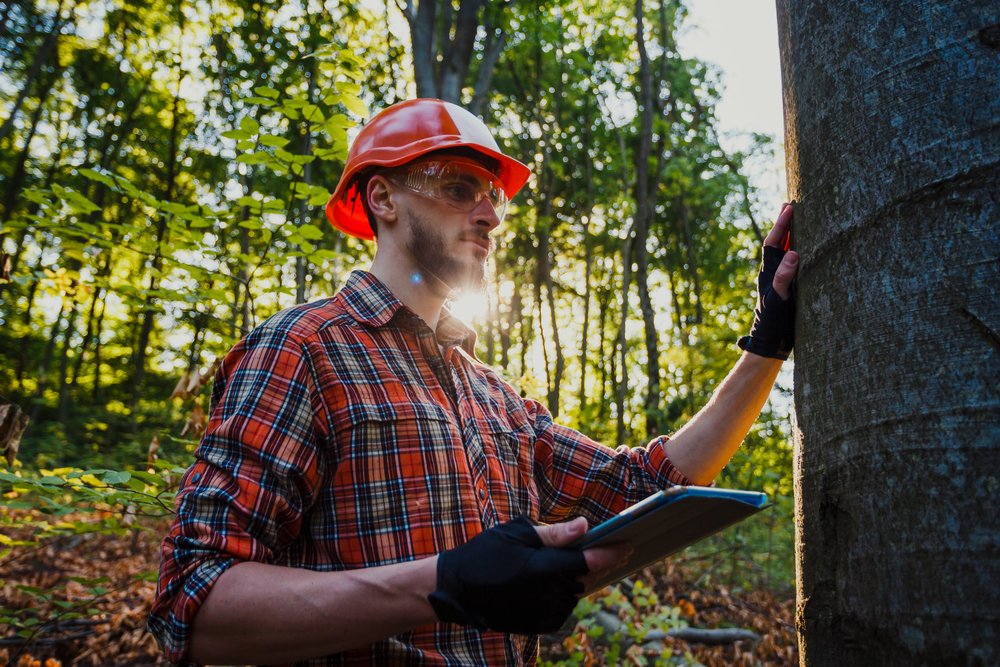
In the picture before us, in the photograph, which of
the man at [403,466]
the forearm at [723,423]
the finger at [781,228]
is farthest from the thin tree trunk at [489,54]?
the finger at [781,228]

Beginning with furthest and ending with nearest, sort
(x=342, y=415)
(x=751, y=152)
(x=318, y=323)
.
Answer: (x=751, y=152)
(x=318, y=323)
(x=342, y=415)

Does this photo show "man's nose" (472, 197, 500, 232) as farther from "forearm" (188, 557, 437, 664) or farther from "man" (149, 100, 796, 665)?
"forearm" (188, 557, 437, 664)

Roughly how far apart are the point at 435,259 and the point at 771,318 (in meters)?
1.13

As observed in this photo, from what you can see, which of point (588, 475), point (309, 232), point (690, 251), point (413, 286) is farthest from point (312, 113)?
point (690, 251)

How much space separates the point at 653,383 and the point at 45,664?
8.05 metres

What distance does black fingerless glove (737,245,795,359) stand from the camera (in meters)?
1.62

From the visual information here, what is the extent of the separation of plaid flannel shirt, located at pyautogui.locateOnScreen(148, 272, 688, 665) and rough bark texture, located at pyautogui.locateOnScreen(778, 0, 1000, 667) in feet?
2.92

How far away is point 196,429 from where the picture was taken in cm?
321

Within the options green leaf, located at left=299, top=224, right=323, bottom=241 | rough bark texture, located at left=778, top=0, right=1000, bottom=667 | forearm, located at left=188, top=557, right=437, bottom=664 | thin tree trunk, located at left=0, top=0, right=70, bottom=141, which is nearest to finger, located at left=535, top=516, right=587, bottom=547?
forearm, located at left=188, top=557, right=437, bottom=664

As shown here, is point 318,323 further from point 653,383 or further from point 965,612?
point 653,383

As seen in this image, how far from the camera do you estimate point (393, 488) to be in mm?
1587

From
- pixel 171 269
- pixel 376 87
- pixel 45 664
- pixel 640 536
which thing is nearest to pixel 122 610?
pixel 45 664

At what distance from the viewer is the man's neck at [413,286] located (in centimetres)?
210

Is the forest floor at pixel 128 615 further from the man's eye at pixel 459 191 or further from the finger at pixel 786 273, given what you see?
the finger at pixel 786 273
